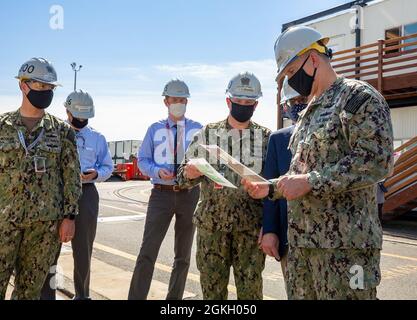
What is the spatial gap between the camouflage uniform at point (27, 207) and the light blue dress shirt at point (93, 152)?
3.97ft

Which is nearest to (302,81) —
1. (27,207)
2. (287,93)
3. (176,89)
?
(287,93)

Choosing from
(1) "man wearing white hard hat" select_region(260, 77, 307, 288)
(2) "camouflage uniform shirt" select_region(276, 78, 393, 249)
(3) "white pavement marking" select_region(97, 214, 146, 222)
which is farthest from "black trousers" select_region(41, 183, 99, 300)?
(3) "white pavement marking" select_region(97, 214, 146, 222)

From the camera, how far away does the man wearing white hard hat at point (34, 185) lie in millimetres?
3027

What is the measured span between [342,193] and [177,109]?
2.43m

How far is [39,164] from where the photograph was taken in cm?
312

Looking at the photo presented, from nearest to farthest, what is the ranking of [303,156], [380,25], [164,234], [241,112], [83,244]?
[303,156], [241,112], [164,234], [83,244], [380,25]

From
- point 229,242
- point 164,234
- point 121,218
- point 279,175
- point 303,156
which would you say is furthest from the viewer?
point 121,218

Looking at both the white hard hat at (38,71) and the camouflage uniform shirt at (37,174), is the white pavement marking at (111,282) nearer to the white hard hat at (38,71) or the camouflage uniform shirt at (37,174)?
the camouflage uniform shirt at (37,174)

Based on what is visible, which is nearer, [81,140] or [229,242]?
[229,242]

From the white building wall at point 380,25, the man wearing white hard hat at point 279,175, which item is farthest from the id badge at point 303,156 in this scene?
the white building wall at point 380,25

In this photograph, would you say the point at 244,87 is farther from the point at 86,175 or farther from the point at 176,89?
the point at 86,175

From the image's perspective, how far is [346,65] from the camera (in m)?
15.7
